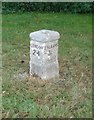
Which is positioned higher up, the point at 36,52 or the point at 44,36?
the point at 44,36

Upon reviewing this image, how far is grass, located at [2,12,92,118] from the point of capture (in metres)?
5.55

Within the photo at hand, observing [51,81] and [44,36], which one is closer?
[44,36]

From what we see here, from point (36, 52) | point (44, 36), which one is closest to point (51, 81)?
point (36, 52)

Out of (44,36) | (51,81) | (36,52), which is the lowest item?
(51,81)

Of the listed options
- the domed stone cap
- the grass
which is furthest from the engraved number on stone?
the grass

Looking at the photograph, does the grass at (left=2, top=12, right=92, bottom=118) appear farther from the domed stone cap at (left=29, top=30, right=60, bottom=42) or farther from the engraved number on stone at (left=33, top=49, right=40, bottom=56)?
the domed stone cap at (left=29, top=30, right=60, bottom=42)

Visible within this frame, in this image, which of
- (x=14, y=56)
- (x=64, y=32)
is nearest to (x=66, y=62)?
(x=14, y=56)

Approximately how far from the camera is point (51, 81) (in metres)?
6.68

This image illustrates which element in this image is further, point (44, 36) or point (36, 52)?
point (36, 52)

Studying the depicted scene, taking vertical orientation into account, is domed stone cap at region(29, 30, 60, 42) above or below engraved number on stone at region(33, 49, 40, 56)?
above

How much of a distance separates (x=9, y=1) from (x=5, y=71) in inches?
267

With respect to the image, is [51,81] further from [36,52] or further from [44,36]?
[44,36]

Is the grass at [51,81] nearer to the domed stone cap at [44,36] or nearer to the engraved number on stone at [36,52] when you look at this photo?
the engraved number on stone at [36,52]

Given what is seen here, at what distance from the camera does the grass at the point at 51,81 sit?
5.55 meters
